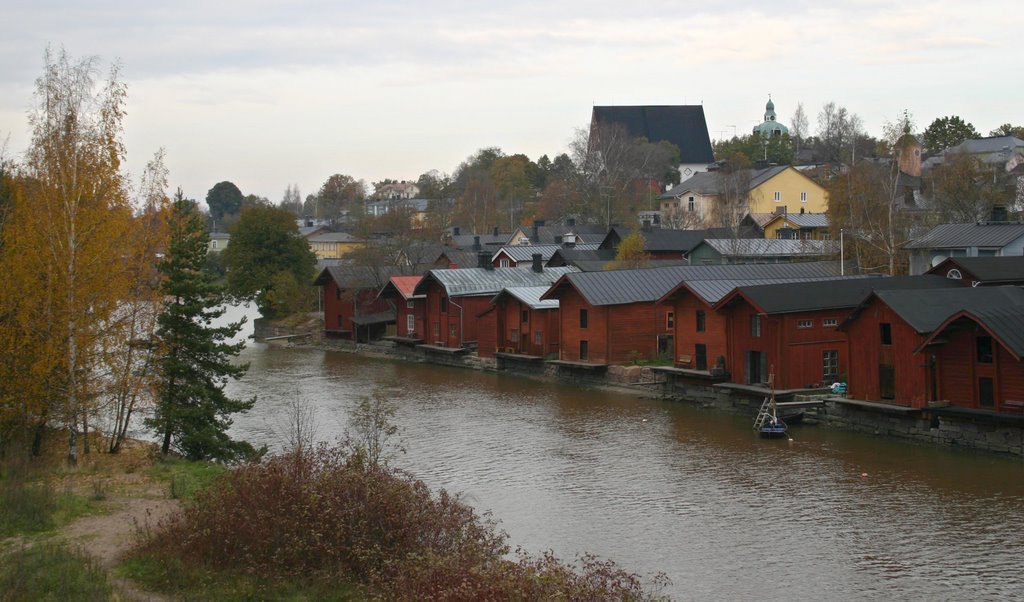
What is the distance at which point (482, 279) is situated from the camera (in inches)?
1876

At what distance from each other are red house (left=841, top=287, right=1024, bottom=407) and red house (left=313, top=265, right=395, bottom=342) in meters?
30.8

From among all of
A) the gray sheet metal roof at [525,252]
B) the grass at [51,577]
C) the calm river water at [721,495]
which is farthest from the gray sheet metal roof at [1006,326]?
the gray sheet metal roof at [525,252]

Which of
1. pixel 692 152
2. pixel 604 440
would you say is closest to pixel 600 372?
pixel 604 440

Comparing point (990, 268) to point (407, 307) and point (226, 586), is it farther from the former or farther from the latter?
point (407, 307)

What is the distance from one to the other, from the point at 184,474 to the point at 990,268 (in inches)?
960

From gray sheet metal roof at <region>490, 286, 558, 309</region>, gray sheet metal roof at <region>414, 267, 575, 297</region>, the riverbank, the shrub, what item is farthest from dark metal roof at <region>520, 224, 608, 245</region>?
the shrub

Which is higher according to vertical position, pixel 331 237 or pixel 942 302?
pixel 331 237

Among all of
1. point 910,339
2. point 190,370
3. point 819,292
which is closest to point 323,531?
point 190,370

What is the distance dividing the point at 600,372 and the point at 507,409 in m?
5.80

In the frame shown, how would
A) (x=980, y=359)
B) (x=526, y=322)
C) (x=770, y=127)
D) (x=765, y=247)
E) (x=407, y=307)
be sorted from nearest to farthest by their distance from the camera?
(x=980, y=359) → (x=526, y=322) → (x=407, y=307) → (x=765, y=247) → (x=770, y=127)

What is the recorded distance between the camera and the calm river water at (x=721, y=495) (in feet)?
Answer: 53.4

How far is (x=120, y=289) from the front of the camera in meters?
20.7

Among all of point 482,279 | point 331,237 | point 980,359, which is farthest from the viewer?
point 331,237

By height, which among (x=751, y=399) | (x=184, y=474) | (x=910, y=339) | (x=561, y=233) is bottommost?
(x=184, y=474)
